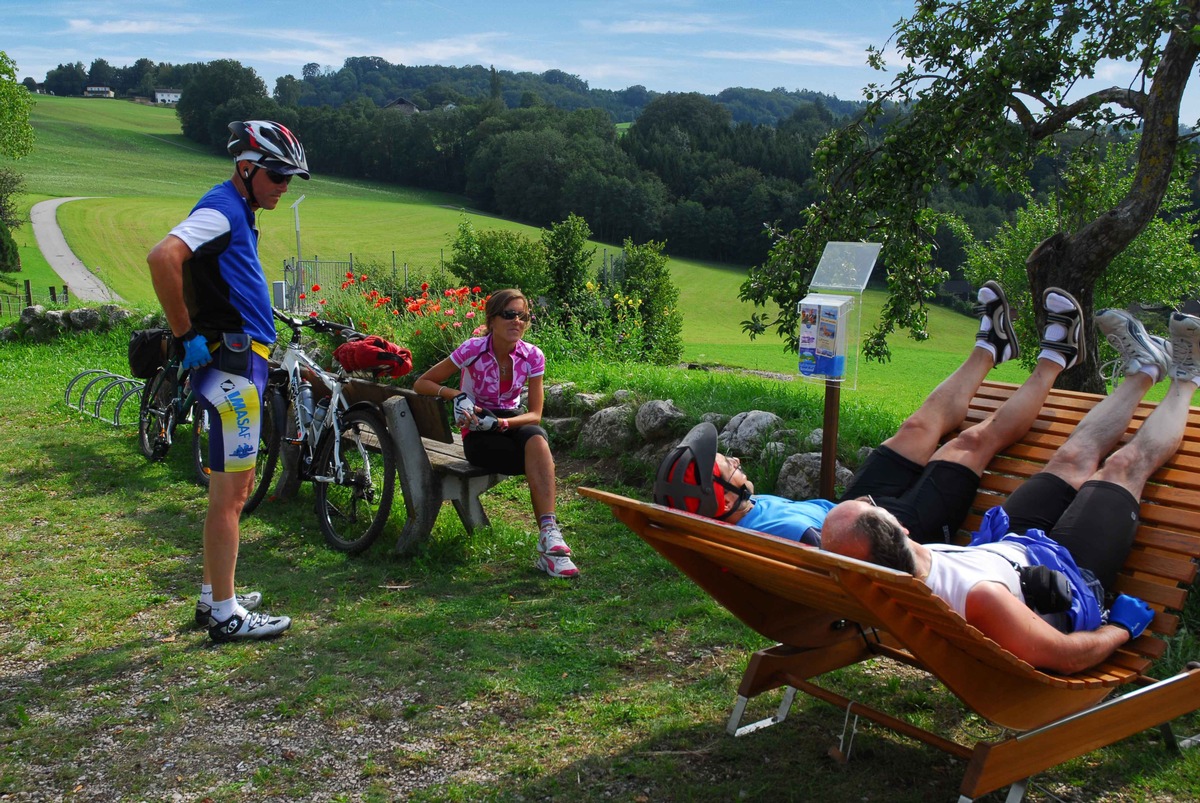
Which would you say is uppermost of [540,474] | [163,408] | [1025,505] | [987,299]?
[987,299]

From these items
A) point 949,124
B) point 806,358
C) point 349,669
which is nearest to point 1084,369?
point 949,124

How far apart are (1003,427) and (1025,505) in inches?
19.1

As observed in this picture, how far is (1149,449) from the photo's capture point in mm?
3479

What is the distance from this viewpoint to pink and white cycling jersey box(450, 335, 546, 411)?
17.4 feet

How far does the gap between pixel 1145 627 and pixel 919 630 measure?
110 centimetres

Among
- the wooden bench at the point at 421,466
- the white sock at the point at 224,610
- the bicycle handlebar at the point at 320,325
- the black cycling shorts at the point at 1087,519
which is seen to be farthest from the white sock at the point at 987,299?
the bicycle handlebar at the point at 320,325

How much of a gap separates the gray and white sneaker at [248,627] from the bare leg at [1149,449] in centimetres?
338

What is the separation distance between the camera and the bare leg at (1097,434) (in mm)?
3592

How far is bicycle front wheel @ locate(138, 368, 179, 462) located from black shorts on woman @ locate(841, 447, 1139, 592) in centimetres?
544

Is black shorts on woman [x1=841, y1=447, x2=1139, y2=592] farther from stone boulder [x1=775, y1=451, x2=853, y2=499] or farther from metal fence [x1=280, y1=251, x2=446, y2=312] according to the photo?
metal fence [x1=280, y1=251, x2=446, y2=312]

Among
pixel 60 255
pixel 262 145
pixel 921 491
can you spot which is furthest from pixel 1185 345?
pixel 60 255

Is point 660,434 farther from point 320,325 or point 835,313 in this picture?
point 835,313

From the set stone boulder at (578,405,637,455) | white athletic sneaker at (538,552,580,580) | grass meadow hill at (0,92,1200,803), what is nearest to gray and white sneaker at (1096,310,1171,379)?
grass meadow hill at (0,92,1200,803)

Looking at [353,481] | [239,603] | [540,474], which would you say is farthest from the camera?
[353,481]
